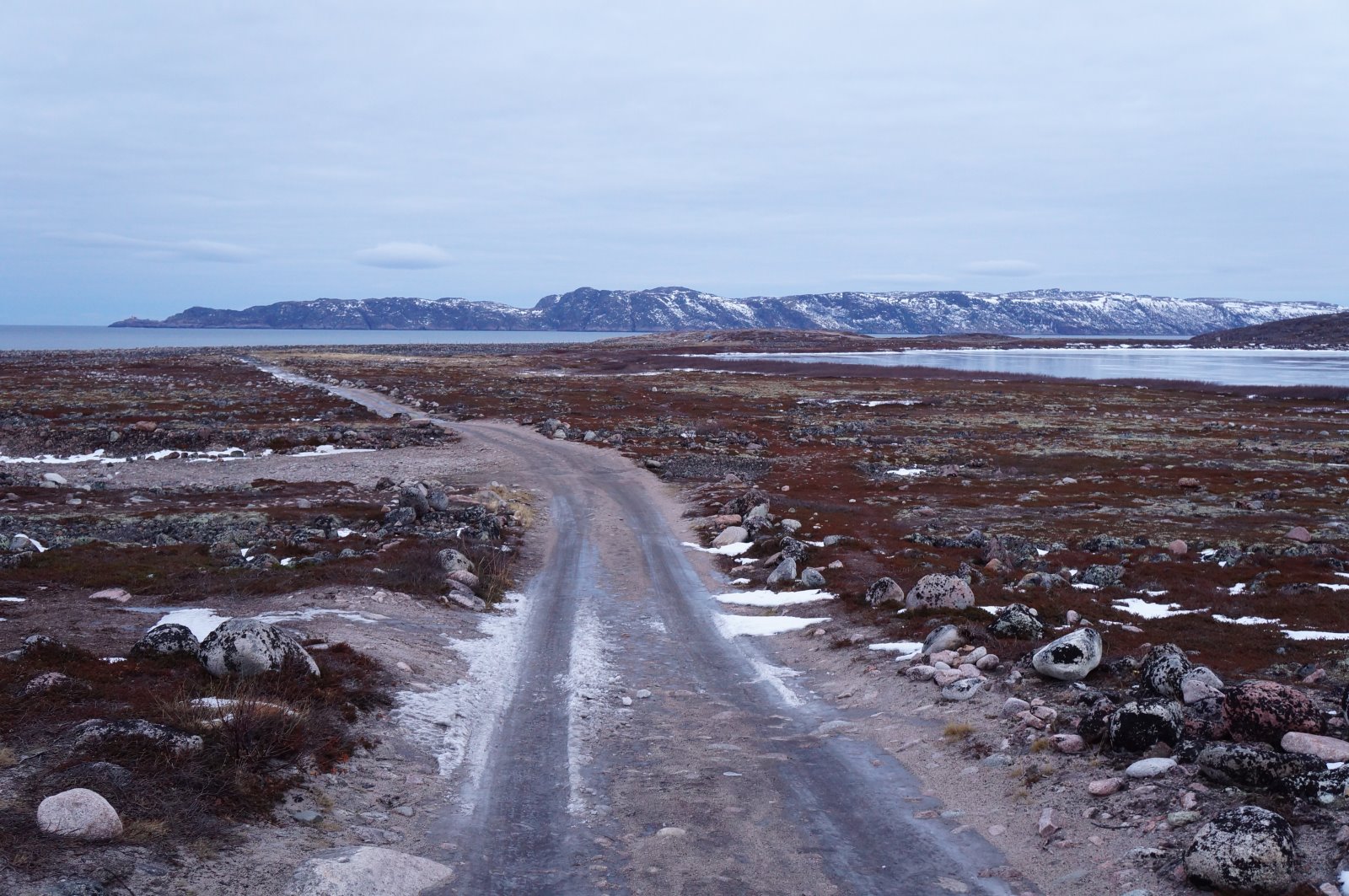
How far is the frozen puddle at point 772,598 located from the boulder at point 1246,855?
40.0 ft

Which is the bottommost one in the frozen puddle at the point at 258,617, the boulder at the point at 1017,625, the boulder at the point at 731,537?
the boulder at the point at 731,537

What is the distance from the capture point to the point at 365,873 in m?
7.64

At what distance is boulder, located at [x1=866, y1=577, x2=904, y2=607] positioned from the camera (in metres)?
17.9

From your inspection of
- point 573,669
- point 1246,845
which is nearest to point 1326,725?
point 1246,845

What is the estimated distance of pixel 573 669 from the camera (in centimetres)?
1495

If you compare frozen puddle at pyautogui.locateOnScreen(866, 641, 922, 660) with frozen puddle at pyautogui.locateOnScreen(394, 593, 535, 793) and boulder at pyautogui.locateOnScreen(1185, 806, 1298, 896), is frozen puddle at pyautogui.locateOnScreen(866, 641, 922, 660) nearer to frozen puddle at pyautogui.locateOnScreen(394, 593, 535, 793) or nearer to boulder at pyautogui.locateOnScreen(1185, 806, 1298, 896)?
frozen puddle at pyautogui.locateOnScreen(394, 593, 535, 793)

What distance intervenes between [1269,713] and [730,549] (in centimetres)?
1704

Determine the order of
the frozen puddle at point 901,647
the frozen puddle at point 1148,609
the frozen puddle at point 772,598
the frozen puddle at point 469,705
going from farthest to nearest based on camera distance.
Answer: the frozen puddle at point 772,598
the frozen puddle at point 1148,609
the frozen puddle at point 901,647
the frozen puddle at point 469,705

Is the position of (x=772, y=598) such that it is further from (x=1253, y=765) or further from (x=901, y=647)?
(x=1253, y=765)

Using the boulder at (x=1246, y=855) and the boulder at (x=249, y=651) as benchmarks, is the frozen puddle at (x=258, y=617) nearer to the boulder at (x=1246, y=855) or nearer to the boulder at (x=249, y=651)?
the boulder at (x=249, y=651)

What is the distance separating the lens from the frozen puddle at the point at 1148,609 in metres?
17.8

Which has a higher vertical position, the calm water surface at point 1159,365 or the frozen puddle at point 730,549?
the calm water surface at point 1159,365

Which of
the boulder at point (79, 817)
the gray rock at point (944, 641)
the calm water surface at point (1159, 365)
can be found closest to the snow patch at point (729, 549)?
the gray rock at point (944, 641)

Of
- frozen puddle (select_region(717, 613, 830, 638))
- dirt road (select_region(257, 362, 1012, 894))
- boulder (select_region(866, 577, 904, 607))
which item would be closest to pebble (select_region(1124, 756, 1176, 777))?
dirt road (select_region(257, 362, 1012, 894))
